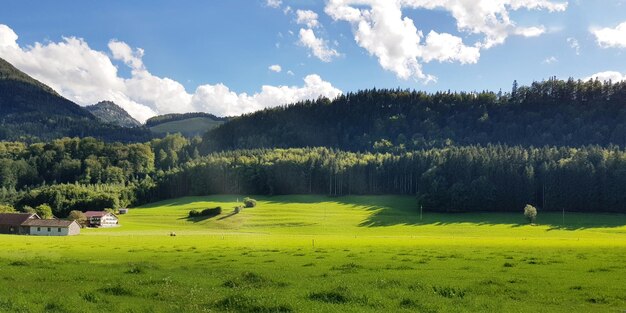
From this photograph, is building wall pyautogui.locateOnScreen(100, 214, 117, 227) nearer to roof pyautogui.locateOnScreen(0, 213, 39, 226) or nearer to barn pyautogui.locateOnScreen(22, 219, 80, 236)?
roof pyautogui.locateOnScreen(0, 213, 39, 226)

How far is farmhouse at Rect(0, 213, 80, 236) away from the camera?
110562mm

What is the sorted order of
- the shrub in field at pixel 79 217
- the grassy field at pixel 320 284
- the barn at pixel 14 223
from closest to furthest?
the grassy field at pixel 320 284, the barn at pixel 14 223, the shrub in field at pixel 79 217

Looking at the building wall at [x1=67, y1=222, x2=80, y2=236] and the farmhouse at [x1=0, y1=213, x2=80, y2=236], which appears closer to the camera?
the building wall at [x1=67, y1=222, x2=80, y2=236]

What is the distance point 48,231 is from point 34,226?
5.72m

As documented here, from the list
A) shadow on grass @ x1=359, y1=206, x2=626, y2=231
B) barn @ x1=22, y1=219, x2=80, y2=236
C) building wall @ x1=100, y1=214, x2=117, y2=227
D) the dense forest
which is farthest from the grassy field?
the dense forest

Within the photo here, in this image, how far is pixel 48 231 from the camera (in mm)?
111938

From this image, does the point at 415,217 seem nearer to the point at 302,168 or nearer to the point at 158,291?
the point at 302,168

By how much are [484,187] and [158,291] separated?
131m

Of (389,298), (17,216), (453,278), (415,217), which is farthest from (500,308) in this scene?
Answer: (17,216)

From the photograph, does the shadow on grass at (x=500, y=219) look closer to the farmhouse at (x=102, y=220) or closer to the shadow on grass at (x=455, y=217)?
the shadow on grass at (x=455, y=217)

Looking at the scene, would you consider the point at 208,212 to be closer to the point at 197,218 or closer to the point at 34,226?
the point at 197,218

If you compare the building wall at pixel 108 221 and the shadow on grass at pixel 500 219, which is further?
the building wall at pixel 108 221

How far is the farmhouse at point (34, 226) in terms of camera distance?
4353 inches

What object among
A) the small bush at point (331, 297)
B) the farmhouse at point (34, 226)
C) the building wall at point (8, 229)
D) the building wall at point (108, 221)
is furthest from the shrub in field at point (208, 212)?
the small bush at point (331, 297)
